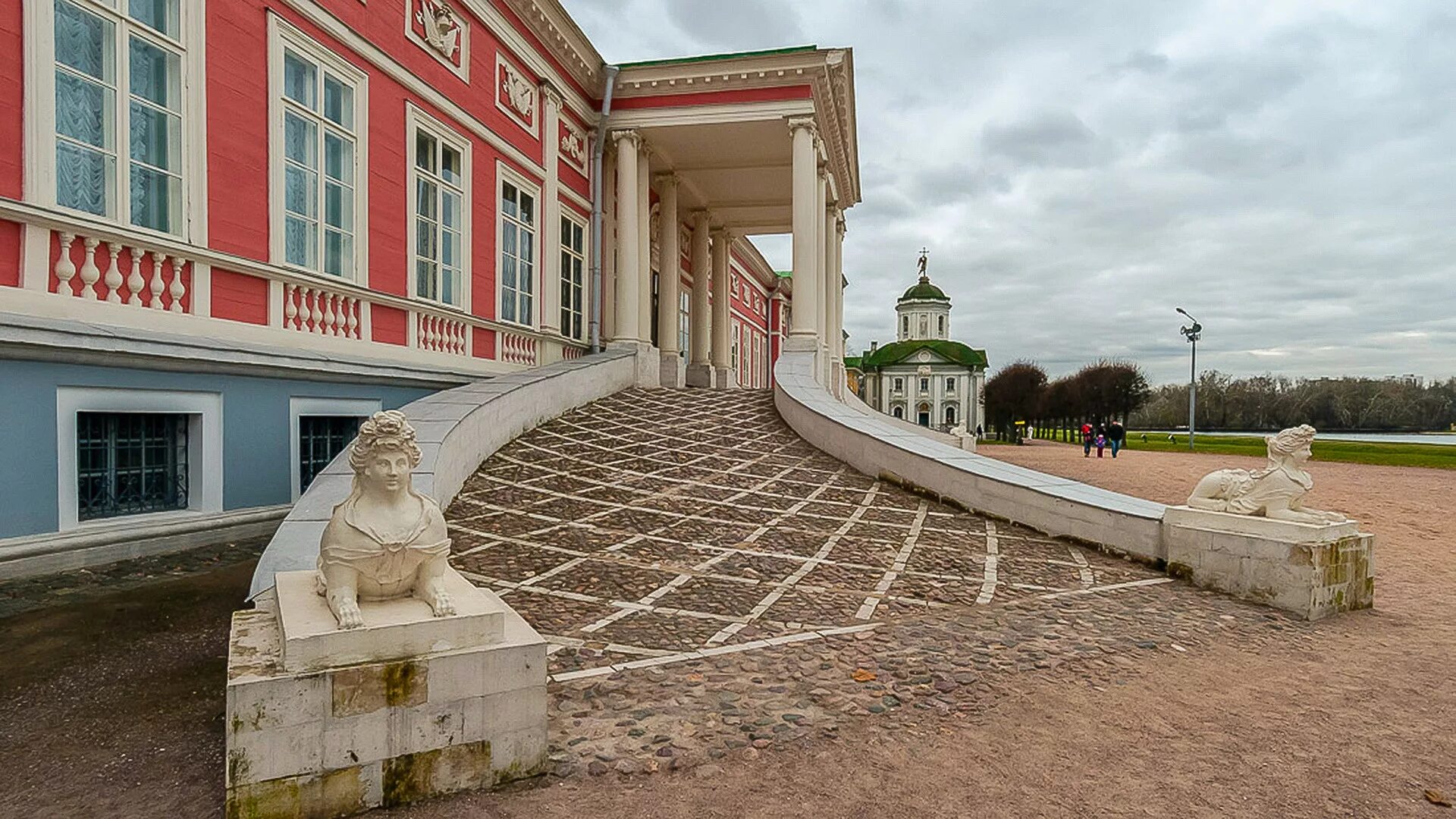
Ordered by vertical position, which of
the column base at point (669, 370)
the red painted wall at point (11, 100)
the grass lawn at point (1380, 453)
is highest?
the red painted wall at point (11, 100)

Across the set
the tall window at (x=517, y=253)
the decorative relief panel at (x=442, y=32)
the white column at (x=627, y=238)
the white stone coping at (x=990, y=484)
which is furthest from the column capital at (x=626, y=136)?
the white stone coping at (x=990, y=484)

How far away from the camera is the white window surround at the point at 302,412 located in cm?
769

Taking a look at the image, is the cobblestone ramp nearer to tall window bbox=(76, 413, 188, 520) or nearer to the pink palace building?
the pink palace building

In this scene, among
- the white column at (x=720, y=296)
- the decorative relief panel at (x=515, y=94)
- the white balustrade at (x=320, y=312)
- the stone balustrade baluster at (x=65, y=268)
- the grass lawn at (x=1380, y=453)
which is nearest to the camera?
the stone balustrade baluster at (x=65, y=268)

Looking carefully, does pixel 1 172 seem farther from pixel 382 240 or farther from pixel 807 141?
pixel 807 141

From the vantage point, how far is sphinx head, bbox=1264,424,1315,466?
5992mm

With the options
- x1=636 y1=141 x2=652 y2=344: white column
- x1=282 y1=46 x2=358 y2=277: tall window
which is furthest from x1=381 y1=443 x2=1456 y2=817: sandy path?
x1=636 y1=141 x2=652 y2=344: white column

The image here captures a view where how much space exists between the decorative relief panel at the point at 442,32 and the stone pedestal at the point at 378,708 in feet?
31.2

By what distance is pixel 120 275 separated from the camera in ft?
20.0

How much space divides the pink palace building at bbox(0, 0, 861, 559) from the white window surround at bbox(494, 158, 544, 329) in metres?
0.05

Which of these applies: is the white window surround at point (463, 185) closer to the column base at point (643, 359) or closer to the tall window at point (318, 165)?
the tall window at point (318, 165)

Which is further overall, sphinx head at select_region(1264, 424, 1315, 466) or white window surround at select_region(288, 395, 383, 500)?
white window surround at select_region(288, 395, 383, 500)

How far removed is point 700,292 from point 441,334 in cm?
1124

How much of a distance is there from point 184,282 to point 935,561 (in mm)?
7454
